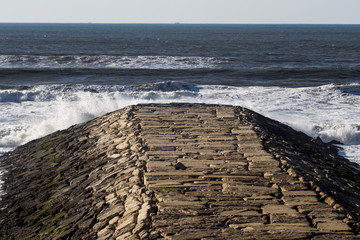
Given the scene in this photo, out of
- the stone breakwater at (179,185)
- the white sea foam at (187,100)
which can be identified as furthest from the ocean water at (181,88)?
the stone breakwater at (179,185)

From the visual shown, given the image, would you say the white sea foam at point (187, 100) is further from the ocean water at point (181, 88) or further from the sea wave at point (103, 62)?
the sea wave at point (103, 62)

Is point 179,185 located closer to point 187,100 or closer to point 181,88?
point 187,100

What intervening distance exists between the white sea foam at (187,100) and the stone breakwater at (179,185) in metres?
2.79

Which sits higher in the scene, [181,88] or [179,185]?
[179,185]

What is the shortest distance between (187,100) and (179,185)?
41.7 feet

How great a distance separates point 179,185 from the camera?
17.7 feet

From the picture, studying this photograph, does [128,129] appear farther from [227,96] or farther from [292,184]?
[227,96]

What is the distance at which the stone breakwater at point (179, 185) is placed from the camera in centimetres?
468

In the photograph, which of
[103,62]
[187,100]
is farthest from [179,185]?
[103,62]

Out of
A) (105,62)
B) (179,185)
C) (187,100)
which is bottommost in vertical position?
(105,62)

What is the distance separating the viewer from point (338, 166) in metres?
7.96

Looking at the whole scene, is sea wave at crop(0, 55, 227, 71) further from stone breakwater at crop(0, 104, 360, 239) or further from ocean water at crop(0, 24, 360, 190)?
stone breakwater at crop(0, 104, 360, 239)

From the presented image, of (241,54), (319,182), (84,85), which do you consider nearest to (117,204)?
(319,182)

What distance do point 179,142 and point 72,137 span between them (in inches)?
106
